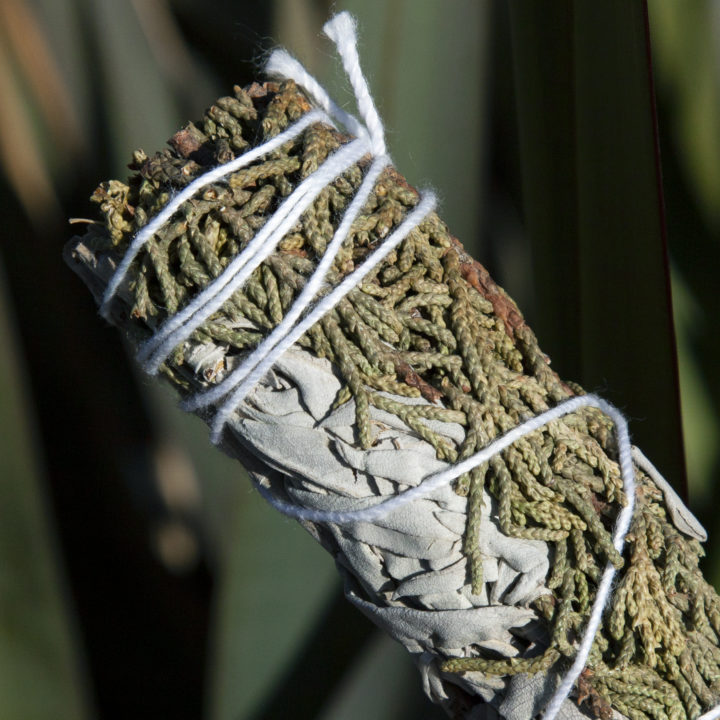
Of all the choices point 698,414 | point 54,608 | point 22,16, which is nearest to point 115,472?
point 54,608

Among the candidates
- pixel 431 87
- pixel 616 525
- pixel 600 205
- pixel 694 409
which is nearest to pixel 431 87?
pixel 431 87

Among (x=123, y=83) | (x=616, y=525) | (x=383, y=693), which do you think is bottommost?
(x=383, y=693)

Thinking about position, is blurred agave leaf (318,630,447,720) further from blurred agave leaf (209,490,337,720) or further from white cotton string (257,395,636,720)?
white cotton string (257,395,636,720)

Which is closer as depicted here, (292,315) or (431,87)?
(292,315)

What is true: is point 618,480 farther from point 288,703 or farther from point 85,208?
point 85,208

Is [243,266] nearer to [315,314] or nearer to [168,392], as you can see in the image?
[315,314]

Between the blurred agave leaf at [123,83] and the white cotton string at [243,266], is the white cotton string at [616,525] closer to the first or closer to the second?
the white cotton string at [243,266]
